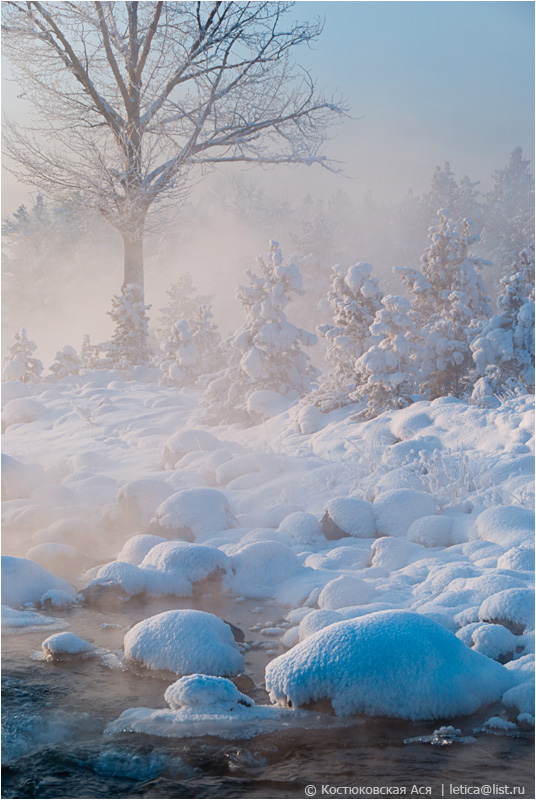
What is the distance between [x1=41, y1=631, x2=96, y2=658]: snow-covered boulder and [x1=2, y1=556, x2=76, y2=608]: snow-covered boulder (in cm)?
105

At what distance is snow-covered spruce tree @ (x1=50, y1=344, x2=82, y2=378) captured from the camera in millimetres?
16391

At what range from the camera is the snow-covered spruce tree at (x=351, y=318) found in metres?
11.0

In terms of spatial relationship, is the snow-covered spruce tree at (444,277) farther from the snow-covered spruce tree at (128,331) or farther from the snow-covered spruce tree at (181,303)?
the snow-covered spruce tree at (181,303)

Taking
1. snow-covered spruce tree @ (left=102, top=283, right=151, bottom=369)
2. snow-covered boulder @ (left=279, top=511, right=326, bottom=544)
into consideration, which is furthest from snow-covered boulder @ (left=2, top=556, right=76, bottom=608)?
snow-covered spruce tree @ (left=102, top=283, right=151, bottom=369)

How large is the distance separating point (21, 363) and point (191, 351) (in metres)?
4.42

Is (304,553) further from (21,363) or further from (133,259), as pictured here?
(21,363)

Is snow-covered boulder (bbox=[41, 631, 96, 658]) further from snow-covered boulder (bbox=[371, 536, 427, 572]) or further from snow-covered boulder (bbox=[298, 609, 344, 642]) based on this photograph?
snow-covered boulder (bbox=[371, 536, 427, 572])

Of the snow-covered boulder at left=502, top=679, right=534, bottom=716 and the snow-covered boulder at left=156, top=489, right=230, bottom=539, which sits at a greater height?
the snow-covered boulder at left=156, top=489, right=230, bottom=539

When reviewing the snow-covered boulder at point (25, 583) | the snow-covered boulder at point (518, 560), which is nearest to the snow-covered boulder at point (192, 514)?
the snow-covered boulder at point (25, 583)

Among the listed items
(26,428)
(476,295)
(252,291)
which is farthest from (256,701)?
(476,295)

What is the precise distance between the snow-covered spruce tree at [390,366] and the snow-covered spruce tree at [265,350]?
1.95m

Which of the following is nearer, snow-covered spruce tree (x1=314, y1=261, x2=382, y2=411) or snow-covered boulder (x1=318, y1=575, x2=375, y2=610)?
snow-covered boulder (x1=318, y1=575, x2=375, y2=610)

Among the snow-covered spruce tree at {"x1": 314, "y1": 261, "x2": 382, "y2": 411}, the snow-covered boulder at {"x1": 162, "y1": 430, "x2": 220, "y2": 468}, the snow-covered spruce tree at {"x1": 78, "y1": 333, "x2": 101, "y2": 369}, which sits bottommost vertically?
the snow-covered boulder at {"x1": 162, "y1": 430, "x2": 220, "y2": 468}

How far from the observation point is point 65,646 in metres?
4.19
